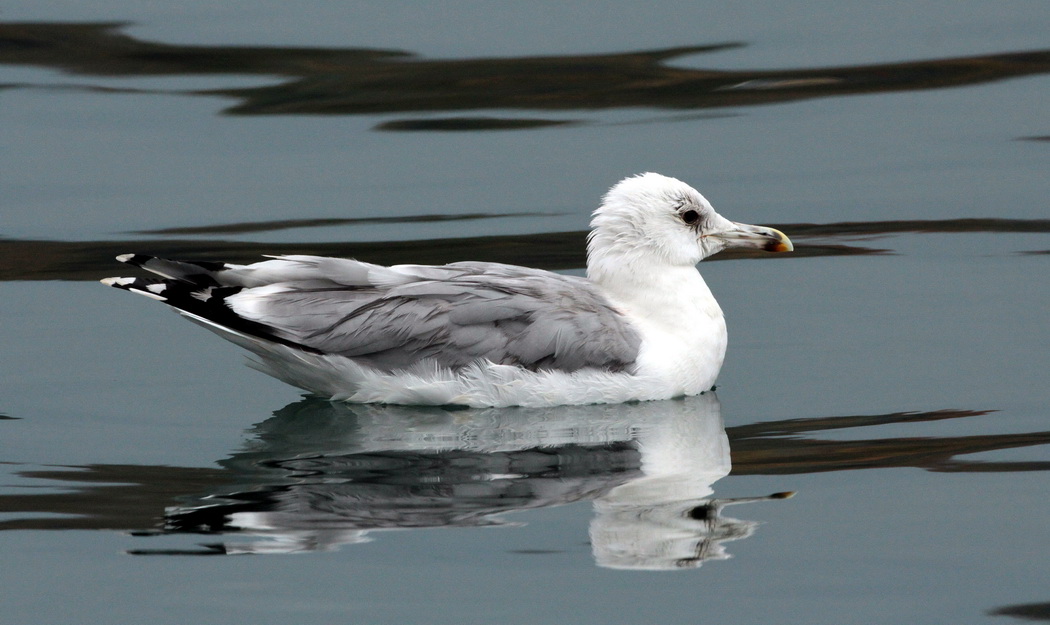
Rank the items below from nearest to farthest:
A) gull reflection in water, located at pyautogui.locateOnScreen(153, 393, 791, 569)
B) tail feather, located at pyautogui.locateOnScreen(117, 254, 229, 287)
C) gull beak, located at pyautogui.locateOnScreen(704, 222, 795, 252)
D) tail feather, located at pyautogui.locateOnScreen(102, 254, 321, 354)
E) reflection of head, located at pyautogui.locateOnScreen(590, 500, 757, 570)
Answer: reflection of head, located at pyautogui.locateOnScreen(590, 500, 757, 570) → gull reflection in water, located at pyautogui.locateOnScreen(153, 393, 791, 569) → tail feather, located at pyautogui.locateOnScreen(102, 254, 321, 354) → tail feather, located at pyautogui.locateOnScreen(117, 254, 229, 287) → gull beak, located at pyautogui.locateOnScreen(704, 222, 795, 252)

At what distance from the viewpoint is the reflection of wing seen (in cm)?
860

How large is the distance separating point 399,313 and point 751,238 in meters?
2.22

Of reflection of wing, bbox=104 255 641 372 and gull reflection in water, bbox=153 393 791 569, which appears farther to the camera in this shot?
reflection of wing, bbox=104 255 641 372

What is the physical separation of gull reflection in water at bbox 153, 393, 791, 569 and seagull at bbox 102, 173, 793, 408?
13cm

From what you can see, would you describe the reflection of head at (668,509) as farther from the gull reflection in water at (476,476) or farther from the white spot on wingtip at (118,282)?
the white spot on wingtip at (118,282)

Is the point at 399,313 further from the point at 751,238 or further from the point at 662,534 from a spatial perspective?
the point at 662,534

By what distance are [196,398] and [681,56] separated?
29.9ft

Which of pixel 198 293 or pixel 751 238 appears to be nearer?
pixel 198 293

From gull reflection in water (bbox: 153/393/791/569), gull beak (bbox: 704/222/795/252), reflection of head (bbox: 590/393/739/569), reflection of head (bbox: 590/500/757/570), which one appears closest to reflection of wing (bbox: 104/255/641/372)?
gull reflection in water (bbox: 153/393/791/569)

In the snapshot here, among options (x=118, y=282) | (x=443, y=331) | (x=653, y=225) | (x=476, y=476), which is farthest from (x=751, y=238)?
(x=118, y=282)

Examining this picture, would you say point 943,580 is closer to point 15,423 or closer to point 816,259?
point 15,423

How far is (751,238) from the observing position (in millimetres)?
9469

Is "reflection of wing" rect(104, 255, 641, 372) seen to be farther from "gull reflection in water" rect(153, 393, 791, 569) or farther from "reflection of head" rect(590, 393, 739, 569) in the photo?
"reflection of head" rect(590, 393, 739, 569)

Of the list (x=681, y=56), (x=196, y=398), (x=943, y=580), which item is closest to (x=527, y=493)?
(x=943, y=580)
